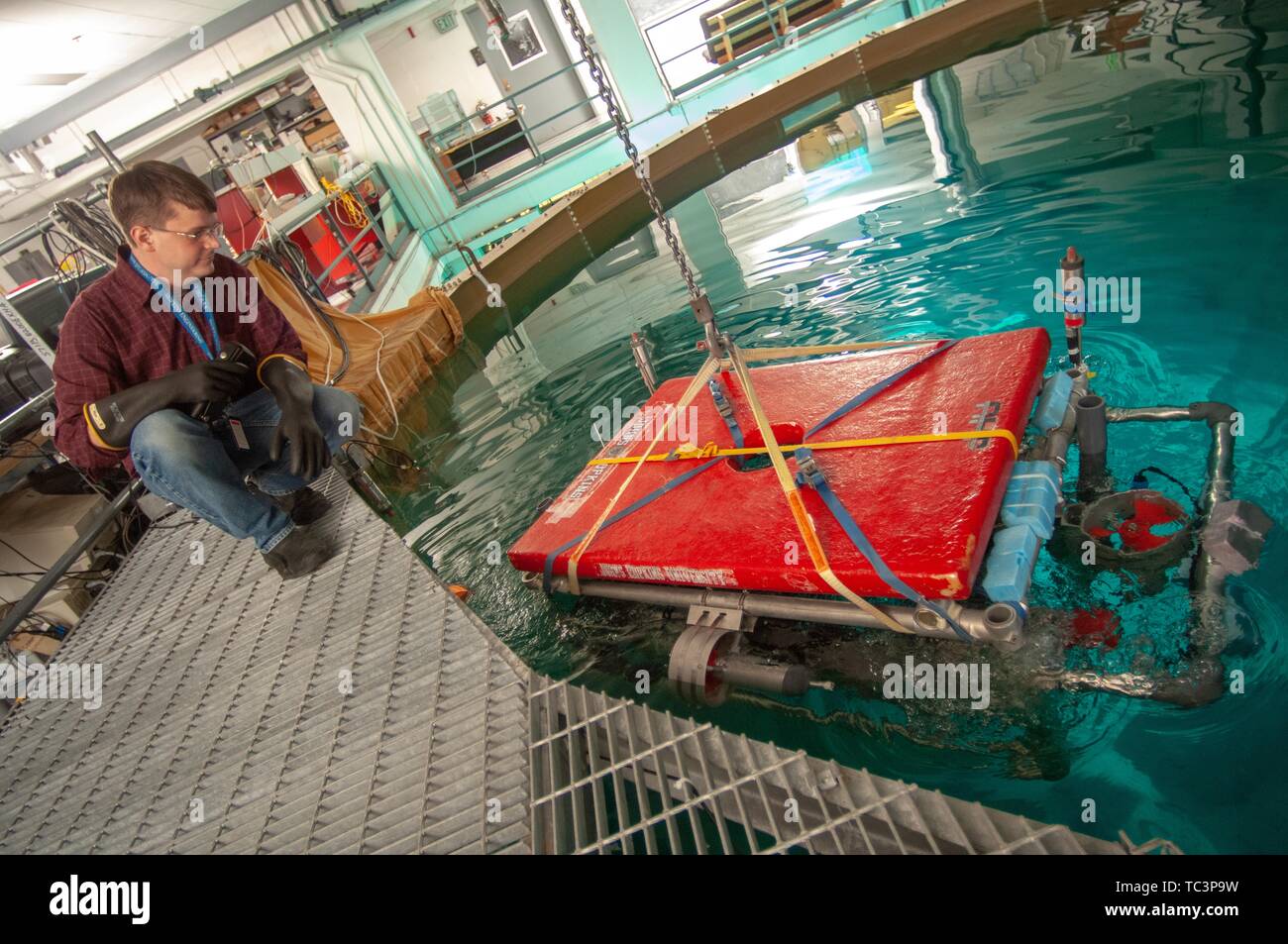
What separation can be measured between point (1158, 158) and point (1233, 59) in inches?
108

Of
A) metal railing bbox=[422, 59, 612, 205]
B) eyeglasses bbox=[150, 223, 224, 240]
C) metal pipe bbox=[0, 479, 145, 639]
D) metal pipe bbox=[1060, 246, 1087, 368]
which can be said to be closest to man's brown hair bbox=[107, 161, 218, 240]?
eyeglasses bbox=[150, 223, 224, 240]

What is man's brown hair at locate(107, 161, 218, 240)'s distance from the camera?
3.08m

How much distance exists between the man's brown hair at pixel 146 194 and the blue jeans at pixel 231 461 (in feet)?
2.87

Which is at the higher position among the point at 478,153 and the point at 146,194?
the point at 478,153

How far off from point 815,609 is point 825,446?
0.77 meters

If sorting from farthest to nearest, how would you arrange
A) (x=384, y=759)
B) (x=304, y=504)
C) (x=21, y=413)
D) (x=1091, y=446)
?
(x=21, y=413), (x=304, y=504), (x=1091, y=446), (x=384, y=759)

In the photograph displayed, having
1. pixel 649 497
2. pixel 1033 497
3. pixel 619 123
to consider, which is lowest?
pixel 1033 497

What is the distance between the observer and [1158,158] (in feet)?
→ 19.2

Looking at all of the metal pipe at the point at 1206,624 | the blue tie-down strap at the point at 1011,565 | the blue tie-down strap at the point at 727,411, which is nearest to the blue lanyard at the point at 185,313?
the blue tie-down strap at the point at 727,411

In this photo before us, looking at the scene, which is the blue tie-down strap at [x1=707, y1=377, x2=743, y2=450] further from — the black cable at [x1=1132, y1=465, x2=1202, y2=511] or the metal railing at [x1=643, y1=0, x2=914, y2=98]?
the metal railing at [x1=643, y1=0, x2=914, y2=98]

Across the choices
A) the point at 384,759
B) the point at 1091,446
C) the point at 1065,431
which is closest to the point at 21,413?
the point at 384,759

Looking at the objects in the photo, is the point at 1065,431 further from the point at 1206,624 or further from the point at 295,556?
the point at 295,556

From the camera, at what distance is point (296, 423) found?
3447 mm
